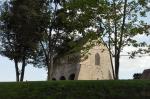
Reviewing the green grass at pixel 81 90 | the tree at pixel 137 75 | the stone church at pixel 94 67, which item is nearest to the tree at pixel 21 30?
the tree at pixel 137 75

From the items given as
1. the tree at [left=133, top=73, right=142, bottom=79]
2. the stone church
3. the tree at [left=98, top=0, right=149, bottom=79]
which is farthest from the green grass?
the stone church

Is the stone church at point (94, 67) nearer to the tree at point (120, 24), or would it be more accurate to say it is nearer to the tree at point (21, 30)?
the tree at point (21, 30)

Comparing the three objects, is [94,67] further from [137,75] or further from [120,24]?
[120,24]

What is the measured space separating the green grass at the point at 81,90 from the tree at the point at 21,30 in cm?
2962

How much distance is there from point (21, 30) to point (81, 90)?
32257mm

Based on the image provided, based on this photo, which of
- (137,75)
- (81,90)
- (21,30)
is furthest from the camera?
(137,75)

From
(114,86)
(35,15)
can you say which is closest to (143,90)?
(114,86)

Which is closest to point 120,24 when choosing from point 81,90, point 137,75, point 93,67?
point 81,90

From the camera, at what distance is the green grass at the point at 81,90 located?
89.3ft

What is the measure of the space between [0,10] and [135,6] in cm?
2961

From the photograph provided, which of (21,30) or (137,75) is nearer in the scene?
(21,30)

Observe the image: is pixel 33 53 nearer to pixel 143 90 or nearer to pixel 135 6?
pixel 135 6

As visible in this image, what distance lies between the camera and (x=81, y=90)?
90.9 feet

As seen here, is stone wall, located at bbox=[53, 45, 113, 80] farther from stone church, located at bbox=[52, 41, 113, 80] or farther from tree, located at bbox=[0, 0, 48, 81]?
tree, located at bbox=[0, 0, 48, 81]
